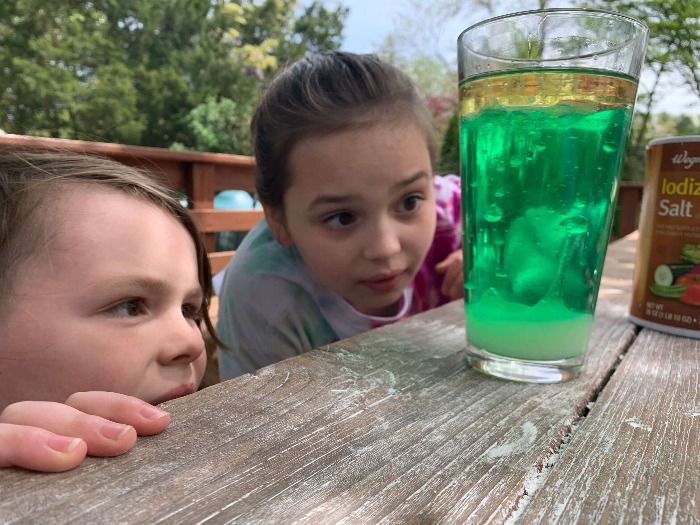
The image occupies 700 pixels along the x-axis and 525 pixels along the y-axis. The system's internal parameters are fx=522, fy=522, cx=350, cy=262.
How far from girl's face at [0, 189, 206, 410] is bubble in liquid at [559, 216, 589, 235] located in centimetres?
59

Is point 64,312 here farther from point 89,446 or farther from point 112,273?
point 89,446

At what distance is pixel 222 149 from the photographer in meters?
12.7

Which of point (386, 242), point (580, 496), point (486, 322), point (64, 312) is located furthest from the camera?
point (386, 242)

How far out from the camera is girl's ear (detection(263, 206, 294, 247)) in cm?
154

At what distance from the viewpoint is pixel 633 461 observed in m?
0.43

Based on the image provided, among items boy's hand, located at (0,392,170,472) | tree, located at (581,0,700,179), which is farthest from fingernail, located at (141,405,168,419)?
tree, located at (581,0,700,179)

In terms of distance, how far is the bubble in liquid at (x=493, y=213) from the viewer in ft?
2.11

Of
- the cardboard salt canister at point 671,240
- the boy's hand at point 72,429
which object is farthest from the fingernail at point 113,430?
the cardboard salt canister at point 671,240

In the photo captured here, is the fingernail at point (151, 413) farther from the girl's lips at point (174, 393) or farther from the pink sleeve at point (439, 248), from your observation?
the pink sleeve at point (439, 248)

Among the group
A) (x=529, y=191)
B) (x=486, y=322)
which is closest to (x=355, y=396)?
(x=486, y=322)

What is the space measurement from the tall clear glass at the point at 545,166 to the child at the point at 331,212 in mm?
668

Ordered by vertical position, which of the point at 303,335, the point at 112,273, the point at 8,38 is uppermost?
the point at 8,38

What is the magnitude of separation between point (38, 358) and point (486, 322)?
0.64 meters

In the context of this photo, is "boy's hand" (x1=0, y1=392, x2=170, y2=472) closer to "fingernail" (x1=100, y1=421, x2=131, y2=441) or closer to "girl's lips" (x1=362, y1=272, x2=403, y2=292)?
"fingernail" (x1=100, y1=421, x2=131, y2=441)
